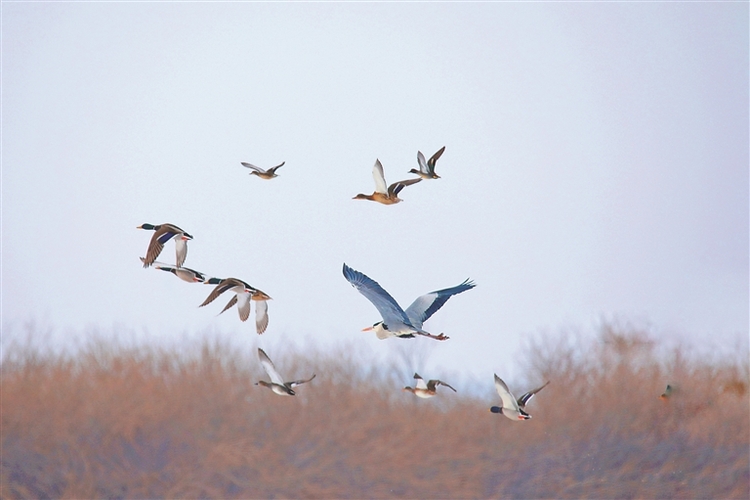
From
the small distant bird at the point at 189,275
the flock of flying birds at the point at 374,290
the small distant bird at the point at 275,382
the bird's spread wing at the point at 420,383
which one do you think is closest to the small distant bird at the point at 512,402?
the flock of flying birds at the point at 374,290

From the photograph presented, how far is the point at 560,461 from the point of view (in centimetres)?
2056

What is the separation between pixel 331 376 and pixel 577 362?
560 centimetres

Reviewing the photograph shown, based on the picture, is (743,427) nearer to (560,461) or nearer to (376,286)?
(560,461)

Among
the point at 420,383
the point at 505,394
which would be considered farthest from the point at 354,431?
the point at 505,394

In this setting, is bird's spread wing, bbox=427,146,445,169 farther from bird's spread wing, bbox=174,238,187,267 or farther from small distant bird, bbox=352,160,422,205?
bird's spread wing, bbox=174,238,187,267

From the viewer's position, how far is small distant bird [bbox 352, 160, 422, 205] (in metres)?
8.36

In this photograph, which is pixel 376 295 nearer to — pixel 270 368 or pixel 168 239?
pixel 270 368

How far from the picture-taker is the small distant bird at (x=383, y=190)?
8.36 m

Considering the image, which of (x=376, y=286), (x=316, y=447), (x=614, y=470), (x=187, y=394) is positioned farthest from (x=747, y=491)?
(x=376, y=286)

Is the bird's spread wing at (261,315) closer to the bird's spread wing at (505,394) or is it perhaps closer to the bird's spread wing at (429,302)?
the bird's spread wing at (429,302)

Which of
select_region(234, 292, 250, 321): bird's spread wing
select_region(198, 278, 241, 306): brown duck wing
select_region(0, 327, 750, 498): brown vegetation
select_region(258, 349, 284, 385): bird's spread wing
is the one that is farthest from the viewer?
select_region(0, 327, 750, 498): brown vegetation

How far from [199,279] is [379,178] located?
176 centimetres

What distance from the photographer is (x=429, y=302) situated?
334 inches

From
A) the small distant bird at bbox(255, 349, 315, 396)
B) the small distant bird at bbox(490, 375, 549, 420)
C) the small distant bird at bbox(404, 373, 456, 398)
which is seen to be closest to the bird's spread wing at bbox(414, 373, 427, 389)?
the small distant bird at bbox(404, 373, 456, 398)
